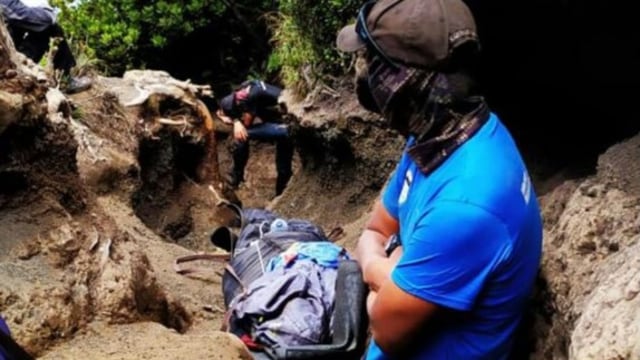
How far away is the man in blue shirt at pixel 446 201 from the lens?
2.78 m

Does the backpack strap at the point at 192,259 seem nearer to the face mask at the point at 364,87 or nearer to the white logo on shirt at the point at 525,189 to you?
the face mask at the point at 364,87

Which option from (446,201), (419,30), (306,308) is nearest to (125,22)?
(306,308)

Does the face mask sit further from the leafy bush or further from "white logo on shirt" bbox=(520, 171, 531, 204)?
the leafy bush

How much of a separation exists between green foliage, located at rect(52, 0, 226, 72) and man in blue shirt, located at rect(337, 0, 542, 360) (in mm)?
12250

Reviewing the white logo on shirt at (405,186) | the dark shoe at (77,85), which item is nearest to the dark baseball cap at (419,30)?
the white logo on shirt at (405,186)

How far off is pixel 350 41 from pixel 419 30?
11.5 inches

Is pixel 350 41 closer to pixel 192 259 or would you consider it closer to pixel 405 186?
pixel 405 186

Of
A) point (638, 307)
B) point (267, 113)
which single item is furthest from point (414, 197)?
point (267, 113)

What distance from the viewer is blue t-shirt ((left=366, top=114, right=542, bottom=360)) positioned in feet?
9.05

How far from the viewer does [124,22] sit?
590 inches

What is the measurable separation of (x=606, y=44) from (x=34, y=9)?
23.0 ft

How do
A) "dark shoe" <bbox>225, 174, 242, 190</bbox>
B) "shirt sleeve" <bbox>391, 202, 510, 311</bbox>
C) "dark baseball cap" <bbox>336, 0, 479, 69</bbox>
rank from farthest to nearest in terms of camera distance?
"dark shoe" <bbox>225, 174, 242, 190</bbox>
"dark baseball cap" <bbox>336, 0, 479, 69</bbox>
"shirt sleeve" <bbox>391, 202, 510, 311</bbox>

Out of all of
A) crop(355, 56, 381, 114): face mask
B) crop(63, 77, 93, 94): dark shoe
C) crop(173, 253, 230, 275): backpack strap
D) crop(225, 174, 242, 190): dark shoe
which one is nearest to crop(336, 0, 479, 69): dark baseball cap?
crop(355, 56, 381, 114): face mask

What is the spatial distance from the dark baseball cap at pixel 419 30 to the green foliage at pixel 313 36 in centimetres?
476
